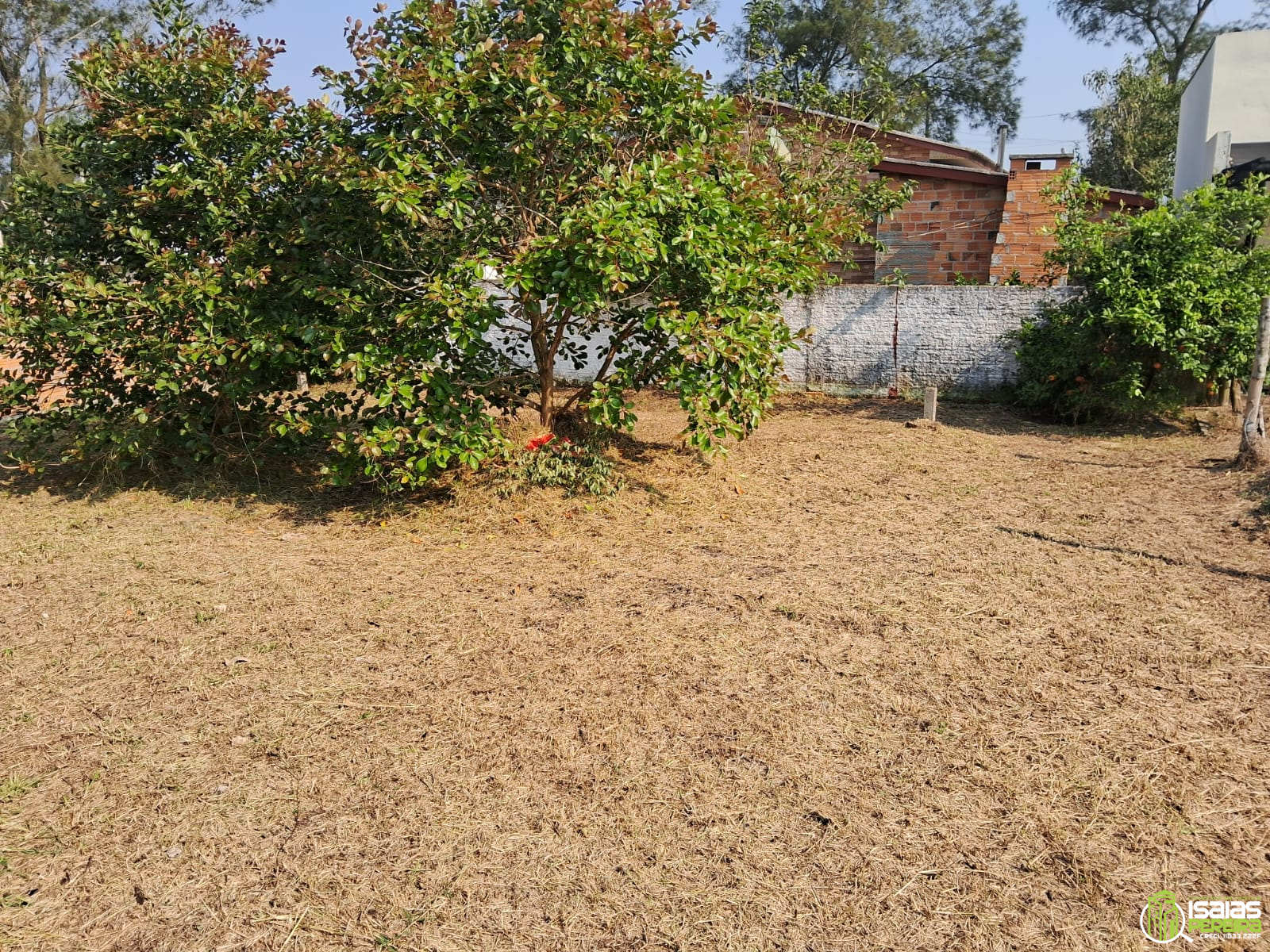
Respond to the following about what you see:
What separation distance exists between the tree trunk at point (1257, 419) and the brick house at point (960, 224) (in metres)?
5.31

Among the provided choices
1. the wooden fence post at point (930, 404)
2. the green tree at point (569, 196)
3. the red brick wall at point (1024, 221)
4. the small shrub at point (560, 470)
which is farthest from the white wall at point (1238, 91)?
the small shrub at point (560, 470)

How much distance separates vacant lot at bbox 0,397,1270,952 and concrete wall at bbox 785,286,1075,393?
17.1 feet

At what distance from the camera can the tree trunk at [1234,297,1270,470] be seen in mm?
7266

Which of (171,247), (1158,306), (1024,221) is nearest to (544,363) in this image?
(171,247)

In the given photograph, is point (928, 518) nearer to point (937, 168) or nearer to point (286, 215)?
point (286, 215)

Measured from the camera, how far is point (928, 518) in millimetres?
6305

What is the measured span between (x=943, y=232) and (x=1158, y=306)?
571 centimetres

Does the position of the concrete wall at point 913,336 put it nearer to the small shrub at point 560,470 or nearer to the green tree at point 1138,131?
the small shrub at point 560,470

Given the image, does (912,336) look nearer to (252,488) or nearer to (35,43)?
(252,488)

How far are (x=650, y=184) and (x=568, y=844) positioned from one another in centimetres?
405

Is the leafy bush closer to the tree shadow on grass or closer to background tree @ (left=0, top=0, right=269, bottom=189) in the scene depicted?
the tree shadow on grass

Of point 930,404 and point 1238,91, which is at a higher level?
point 1238,91

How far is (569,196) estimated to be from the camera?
6.20 metres

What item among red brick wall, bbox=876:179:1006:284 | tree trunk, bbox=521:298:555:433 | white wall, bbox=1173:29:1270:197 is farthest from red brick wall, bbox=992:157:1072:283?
tree trunk, bbox=521:298:555:433
